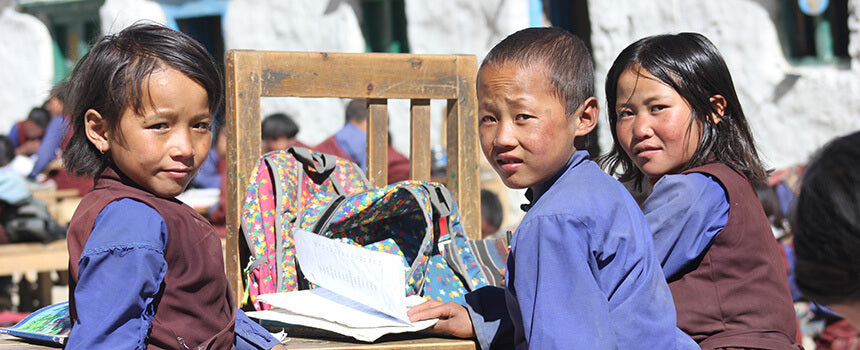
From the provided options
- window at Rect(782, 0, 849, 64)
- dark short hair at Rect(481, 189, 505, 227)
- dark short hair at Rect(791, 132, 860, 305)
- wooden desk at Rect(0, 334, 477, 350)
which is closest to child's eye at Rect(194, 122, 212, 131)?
wooden desk at Rect(0, 334, 477, 350)

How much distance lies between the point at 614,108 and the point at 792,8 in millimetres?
4821

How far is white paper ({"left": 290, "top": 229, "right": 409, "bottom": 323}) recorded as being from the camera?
1.84 metres

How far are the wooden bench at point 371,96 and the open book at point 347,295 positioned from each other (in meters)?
0.34

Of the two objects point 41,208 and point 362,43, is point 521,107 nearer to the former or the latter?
point 41,208

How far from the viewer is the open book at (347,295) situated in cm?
185

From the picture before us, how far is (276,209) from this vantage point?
2.40 m

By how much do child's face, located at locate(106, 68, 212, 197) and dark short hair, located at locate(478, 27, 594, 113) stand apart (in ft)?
1.96

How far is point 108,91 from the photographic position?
5.44ft

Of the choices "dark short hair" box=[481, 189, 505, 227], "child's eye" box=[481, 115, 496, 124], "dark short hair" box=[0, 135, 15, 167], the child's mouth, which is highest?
"child's eye" box=[481, 115, 496, 124]

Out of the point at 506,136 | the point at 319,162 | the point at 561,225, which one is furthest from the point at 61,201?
the point at 561,225

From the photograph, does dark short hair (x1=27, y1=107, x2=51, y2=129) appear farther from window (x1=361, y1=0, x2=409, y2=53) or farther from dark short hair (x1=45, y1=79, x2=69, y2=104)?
dark short hair (x1=45, y1=79, x2=69, y2=104)

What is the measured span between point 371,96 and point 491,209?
2.57 metres

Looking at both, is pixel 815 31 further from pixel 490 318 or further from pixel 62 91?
pixel 62 91

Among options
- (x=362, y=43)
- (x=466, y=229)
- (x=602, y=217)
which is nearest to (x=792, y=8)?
(x=362, y=43)
